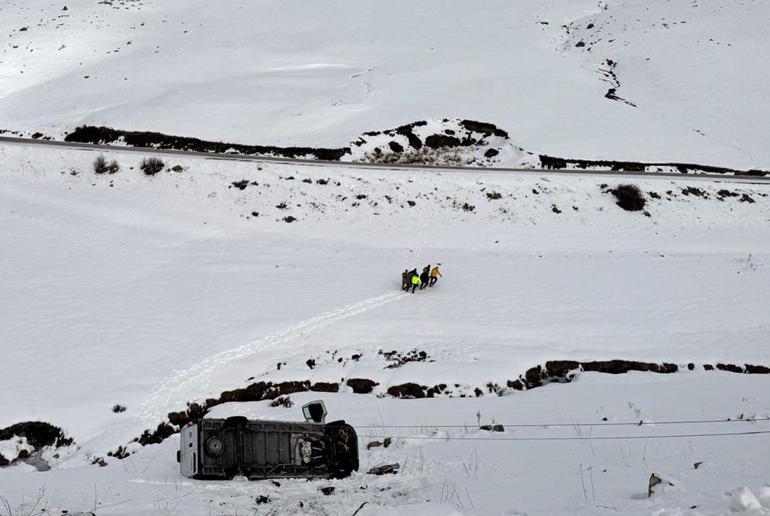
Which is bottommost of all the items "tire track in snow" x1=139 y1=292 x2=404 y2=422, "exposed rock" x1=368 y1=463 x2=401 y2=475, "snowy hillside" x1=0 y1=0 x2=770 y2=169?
"tire track in snow" x1=139 y1=292 x2=404 y2=422

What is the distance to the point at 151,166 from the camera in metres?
29.5

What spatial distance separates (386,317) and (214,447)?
12.2 m

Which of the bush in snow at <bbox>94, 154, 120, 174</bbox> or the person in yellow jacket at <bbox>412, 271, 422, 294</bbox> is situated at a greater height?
the bush in snow at <bbox>94, 154, 120, 174</bbox>

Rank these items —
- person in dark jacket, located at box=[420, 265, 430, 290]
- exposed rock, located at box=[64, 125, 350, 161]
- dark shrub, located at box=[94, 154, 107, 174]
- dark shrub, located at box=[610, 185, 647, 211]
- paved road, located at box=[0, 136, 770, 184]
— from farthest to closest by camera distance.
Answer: exposed rock, located at box=[64, 125, 350, 161] → paved road, located at box=[0, 136, 770, 184] → dark shrub, located at box=[610, 185, 647, 211] → dark shrub, located at box=[94, 154, 107, 174] → person in dark jacket, located at box=[420, 265, 430, 290]

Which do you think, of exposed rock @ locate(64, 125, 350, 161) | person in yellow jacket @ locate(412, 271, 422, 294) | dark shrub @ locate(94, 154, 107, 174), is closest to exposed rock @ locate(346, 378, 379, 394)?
person in yellow jacket @ locate(412, 271, 422, 294)

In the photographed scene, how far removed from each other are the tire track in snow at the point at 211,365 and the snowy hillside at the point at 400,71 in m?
17.0

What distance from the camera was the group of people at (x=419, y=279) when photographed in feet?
74.8

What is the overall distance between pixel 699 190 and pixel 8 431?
112ft

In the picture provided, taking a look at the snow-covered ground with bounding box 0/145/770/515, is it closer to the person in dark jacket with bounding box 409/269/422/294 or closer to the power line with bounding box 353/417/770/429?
the power line with bounding box 353/417/770/429

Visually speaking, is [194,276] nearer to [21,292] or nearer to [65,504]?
[21,292]

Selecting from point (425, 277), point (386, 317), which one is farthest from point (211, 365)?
point (425, 277)

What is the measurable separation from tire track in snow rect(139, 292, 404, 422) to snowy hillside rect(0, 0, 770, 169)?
17.0 metres

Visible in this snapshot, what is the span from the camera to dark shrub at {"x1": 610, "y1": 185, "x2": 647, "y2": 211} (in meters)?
30.2

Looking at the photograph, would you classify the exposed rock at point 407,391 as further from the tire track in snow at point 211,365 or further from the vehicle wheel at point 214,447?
the vehicle wheel at point 214,447
